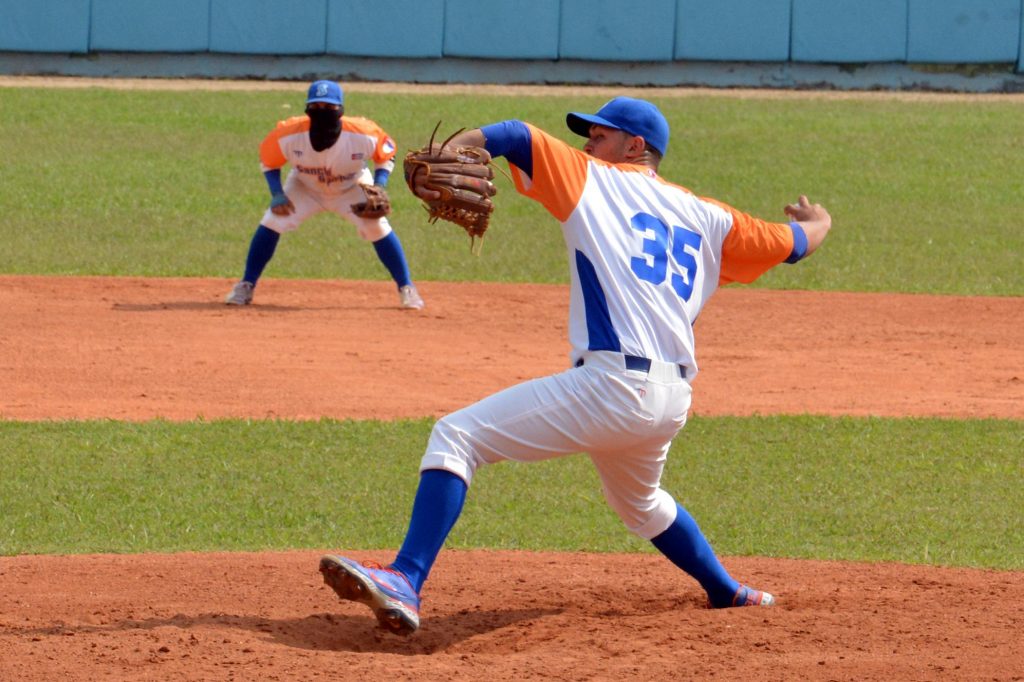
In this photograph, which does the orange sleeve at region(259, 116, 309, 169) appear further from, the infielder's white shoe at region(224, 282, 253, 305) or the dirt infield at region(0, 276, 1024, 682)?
the dirt infield at region(0, 276, 1024, 682)

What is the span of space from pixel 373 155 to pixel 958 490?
5.29 metres

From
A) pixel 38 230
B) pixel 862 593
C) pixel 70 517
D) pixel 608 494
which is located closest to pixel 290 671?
pixel 608 494

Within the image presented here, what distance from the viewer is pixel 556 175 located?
4402mm

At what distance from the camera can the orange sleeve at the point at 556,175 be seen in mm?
4398

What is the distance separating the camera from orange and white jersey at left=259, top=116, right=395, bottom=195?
10.7 m

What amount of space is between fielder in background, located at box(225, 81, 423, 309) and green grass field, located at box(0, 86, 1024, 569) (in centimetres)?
191

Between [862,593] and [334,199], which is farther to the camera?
[334,199]

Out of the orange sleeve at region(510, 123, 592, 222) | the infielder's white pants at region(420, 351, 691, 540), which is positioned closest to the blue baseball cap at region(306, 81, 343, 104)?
the orange sleeve at region(510, 123, 592, 222)

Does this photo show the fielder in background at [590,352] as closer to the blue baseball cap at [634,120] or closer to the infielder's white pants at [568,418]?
the infielder's white pants at [568,418]

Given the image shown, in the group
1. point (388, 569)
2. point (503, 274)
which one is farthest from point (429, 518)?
point (503, 274)

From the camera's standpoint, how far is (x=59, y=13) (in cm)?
2069

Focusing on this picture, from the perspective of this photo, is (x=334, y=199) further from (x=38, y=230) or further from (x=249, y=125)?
(x=249, y=125)

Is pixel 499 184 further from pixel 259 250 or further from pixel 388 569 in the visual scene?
pixel 388 569

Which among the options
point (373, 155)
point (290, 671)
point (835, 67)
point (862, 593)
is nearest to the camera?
point (290, 671)
